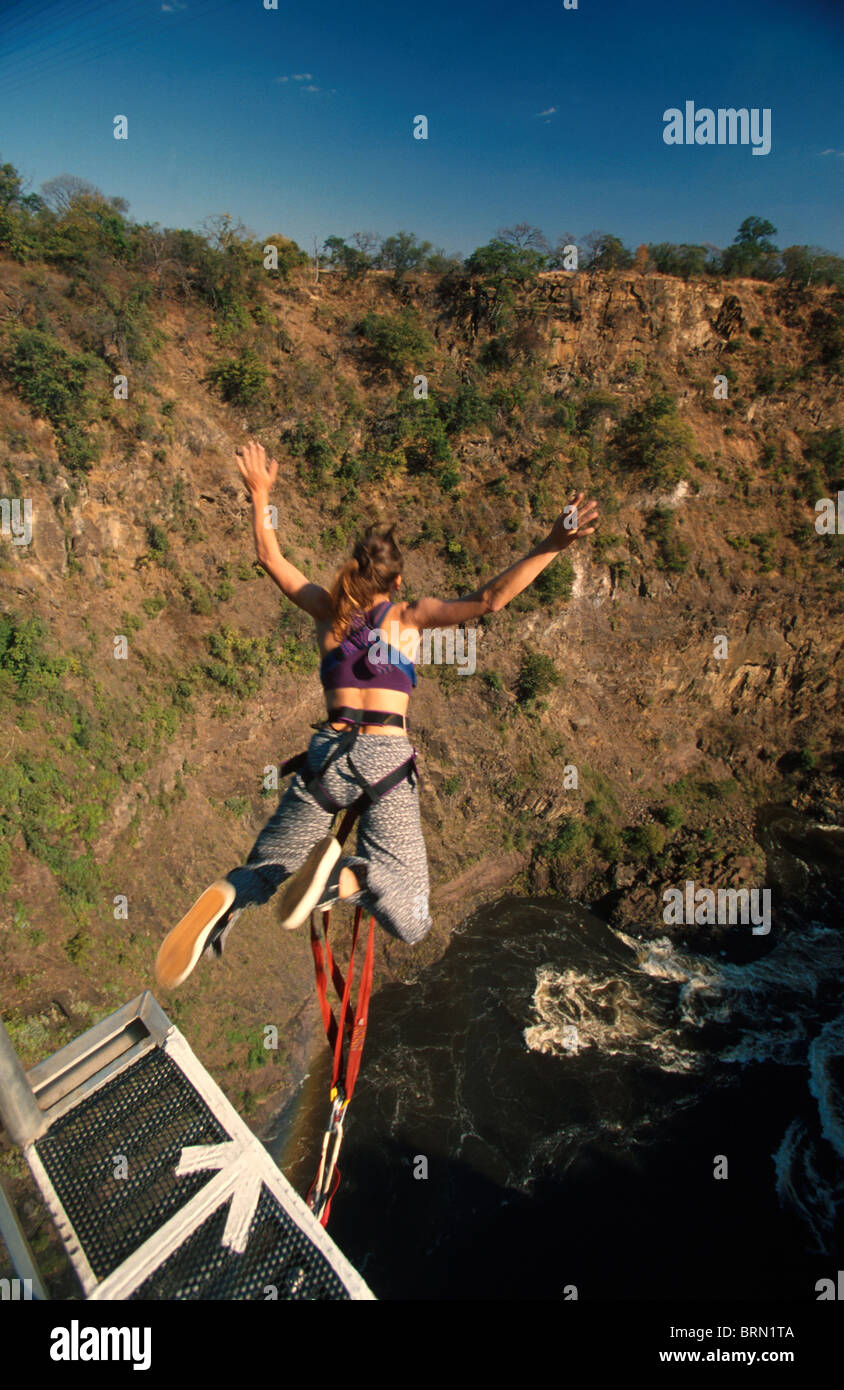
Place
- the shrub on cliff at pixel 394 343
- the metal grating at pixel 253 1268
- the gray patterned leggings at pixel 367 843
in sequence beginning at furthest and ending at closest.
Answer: the shrub on cliff at pixel 394 343
the gray patterned leggings at pixel 367 843
the metal grating at pixel 253 1268

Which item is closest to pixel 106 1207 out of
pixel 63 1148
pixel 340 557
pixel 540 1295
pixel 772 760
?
pixel 63 1148

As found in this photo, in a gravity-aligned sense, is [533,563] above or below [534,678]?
above

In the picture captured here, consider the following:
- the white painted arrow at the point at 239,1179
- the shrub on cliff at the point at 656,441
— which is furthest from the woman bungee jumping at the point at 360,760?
the shrub on cliff at the point at 656,441

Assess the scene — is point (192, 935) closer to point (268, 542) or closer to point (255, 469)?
point (268, 542)

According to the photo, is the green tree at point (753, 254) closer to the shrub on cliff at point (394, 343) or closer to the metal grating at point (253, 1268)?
the shrub on cliff at point (394, 343)

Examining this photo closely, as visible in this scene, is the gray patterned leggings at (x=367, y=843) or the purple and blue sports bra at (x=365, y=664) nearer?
the gray patterned leggings at (x=367, y=843)

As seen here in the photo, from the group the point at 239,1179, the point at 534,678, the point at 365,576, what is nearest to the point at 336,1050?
the point at 239,1179
